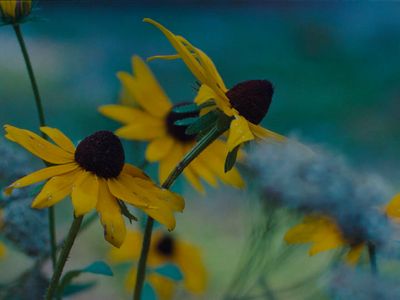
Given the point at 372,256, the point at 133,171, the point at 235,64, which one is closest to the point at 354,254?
the point at 372,256

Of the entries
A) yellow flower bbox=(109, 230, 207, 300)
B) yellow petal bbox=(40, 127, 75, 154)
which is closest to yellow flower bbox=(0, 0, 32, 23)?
yellow petal bbox=(40, 127, 75, 154)

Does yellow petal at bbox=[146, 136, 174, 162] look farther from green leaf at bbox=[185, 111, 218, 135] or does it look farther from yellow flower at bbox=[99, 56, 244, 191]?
green leaf at bbox=[185, 111, 218, 135]

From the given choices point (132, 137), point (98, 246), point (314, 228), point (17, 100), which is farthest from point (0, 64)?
point (314, 228)

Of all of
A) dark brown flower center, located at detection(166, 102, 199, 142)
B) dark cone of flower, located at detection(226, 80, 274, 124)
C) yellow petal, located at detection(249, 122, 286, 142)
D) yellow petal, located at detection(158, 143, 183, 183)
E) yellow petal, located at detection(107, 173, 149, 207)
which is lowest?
yellow petal, located at detection(107, 173, 149, 207)

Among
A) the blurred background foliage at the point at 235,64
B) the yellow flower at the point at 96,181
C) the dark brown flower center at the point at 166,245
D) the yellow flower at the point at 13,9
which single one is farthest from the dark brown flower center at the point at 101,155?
the blurred background foliage at the point at 235,64

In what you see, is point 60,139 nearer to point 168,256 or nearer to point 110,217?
point 110,217

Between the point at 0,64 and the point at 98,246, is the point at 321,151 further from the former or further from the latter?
the point at 0,64
